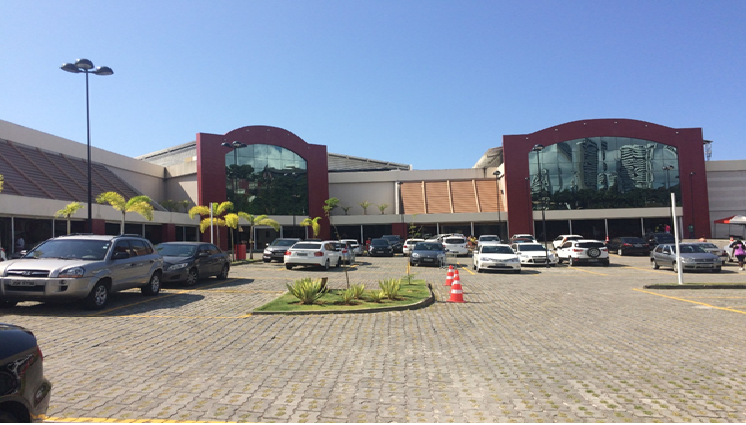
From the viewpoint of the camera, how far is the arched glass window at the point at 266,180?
49.9 metres

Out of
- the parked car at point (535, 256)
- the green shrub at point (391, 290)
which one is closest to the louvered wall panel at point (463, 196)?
the parked car at point (535, 256)

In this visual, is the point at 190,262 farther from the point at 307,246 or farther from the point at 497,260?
the point at 497,260

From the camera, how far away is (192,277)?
52.3ft

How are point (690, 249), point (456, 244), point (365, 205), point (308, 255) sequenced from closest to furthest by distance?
point (690, 249) → point (308, 255) → point (456, 244) → point (365, 205)

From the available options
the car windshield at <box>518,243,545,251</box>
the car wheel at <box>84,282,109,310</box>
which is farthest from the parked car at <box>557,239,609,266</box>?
the car wheel at <box>84,282,109,310</box>

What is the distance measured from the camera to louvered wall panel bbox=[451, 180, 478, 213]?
2203 inches

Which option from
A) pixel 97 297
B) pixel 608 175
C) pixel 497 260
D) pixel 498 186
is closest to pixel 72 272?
pixel 97 297

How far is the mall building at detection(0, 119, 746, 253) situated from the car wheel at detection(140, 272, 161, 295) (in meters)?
33.9

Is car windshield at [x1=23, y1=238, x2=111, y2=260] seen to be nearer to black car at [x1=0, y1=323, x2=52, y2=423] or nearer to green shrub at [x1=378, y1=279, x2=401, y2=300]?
green shrub at [x1=378, y1=279, x2=401, y2=300]

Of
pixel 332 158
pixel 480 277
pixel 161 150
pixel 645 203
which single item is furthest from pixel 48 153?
pixel 645 203

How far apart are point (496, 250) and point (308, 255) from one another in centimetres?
932

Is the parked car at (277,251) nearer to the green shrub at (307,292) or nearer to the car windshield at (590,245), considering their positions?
the green shrub at (307,292)

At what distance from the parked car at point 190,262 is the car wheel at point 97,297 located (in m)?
4.09

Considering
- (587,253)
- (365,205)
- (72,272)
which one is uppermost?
(365,205)
